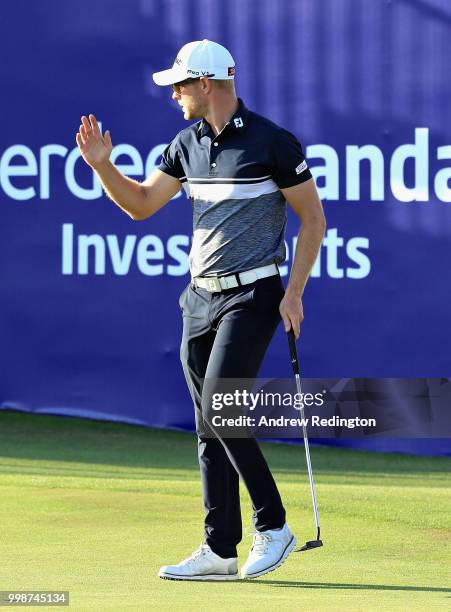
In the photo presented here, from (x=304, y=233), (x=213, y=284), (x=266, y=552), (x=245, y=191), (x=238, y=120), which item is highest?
(x=238, y=120)

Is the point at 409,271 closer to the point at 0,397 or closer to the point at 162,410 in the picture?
the point at 162,410

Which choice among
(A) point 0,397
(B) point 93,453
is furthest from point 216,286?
(A) point 0,397

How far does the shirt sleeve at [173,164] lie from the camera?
5.72 metres

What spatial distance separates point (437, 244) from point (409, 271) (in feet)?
0.92

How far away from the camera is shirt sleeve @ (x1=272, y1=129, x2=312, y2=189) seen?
534 centimetres

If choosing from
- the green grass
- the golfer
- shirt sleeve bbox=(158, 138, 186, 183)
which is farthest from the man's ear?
the green grass

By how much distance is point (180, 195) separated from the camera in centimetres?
1038

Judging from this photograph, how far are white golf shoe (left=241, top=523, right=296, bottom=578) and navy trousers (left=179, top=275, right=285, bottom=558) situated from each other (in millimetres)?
40

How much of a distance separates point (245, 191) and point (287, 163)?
19cm

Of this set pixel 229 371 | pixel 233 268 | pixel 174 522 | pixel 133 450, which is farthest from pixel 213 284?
pixel 133 450

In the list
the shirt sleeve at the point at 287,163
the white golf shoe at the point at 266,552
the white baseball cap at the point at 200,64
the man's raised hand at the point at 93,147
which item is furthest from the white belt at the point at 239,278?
the white golf shoe at the point at 266,552

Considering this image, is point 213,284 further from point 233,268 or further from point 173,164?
point 173,164

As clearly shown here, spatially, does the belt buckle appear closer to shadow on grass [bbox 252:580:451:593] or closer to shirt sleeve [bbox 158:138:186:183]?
shirt sleeve [bbox 158:138:186:183]

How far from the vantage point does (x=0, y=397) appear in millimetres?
10570
